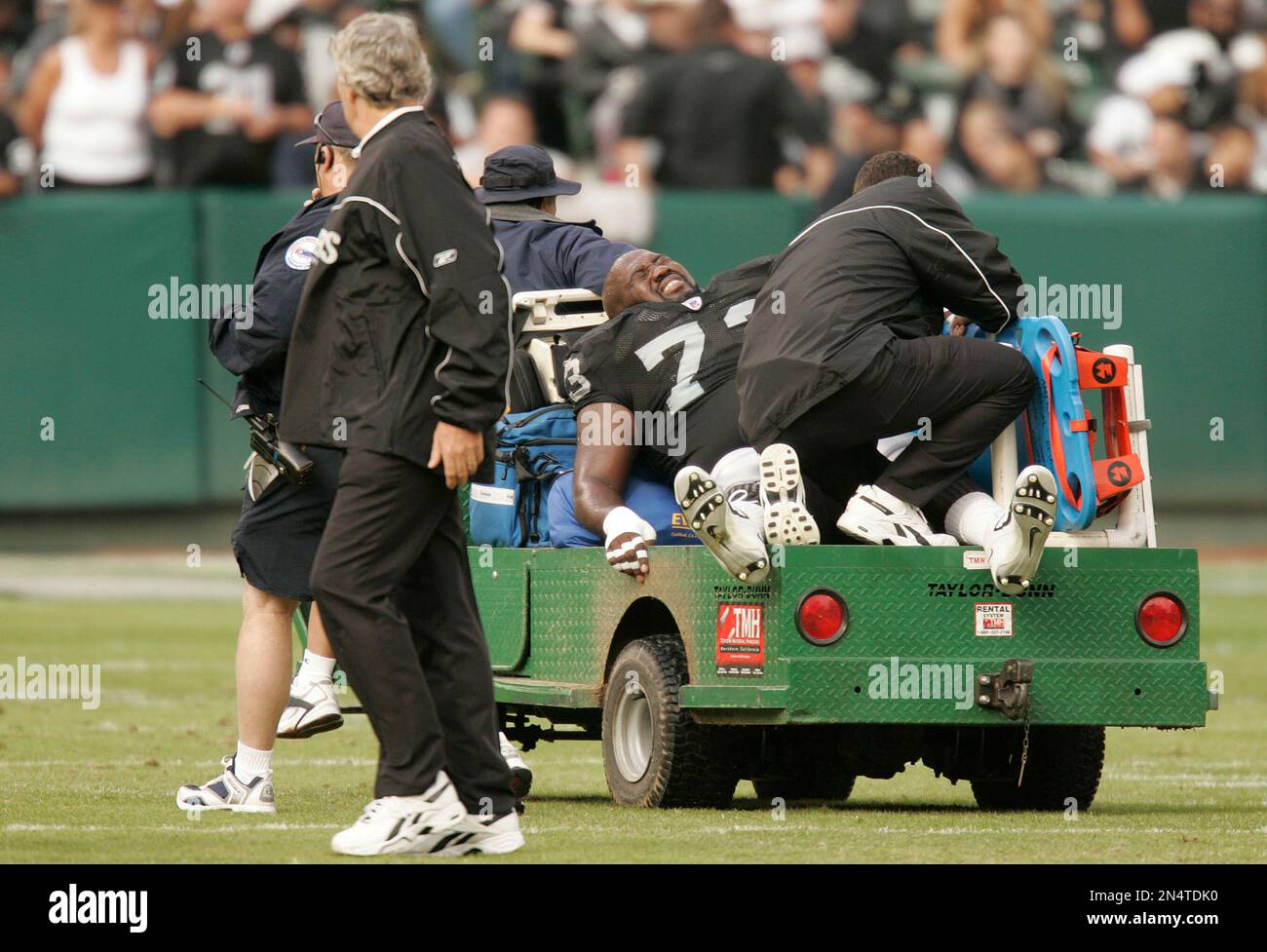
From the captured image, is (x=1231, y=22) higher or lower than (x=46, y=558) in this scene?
higher

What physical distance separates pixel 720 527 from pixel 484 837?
3.94 feet

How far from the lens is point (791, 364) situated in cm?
727

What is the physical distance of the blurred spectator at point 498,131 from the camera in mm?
17359

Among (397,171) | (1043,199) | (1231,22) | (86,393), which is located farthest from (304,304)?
(1231,22)

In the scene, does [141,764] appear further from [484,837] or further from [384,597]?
[384,597]

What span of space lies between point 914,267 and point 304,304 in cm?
220

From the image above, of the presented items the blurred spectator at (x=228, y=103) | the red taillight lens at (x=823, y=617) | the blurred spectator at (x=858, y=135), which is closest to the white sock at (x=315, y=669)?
the red taillight lens at (x=823, y=617)

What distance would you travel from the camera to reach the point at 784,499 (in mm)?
6996
